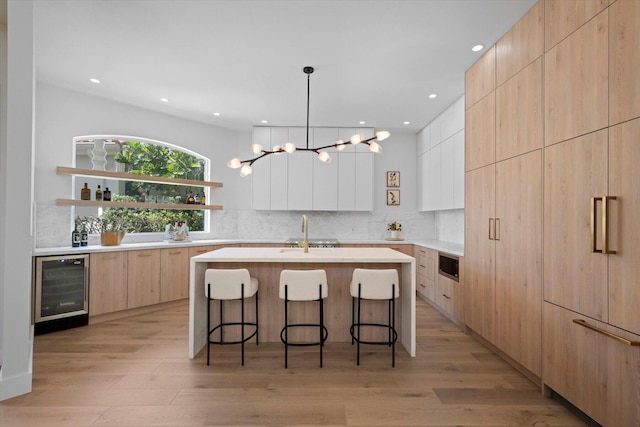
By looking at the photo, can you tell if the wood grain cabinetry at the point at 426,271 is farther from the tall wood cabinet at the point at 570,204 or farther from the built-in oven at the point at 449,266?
the tall wood cabinet at the point at 570,204

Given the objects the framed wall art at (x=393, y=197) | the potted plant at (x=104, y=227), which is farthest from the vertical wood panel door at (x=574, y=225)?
the potted plant at (x=104, y=227)

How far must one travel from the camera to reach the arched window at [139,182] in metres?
4.42

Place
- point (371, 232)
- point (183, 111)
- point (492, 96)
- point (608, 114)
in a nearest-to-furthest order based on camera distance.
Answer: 1. point (608, 114)
2. point (492, 96)
3. point (183, 111)
4. point (371, 232)

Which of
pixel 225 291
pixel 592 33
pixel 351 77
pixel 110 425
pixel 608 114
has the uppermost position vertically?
pixel 351 77

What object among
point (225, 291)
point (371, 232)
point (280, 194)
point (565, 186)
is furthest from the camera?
point (371, 232)

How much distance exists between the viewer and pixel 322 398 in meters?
2.25

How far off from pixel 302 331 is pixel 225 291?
0.97 m

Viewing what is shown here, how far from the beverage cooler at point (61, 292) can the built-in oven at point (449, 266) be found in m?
4.48

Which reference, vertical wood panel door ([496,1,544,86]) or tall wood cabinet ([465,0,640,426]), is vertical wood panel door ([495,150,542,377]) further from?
vertical wood panel door ([496,1,544,86])

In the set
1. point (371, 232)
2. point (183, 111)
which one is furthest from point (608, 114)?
point (183, 111)

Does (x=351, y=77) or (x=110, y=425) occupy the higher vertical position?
(x=351, y=77)

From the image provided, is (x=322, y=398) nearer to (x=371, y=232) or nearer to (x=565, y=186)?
(x=565, y=186)

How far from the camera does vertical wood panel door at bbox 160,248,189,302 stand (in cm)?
449

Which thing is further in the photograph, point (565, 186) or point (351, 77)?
point (351, 77)
